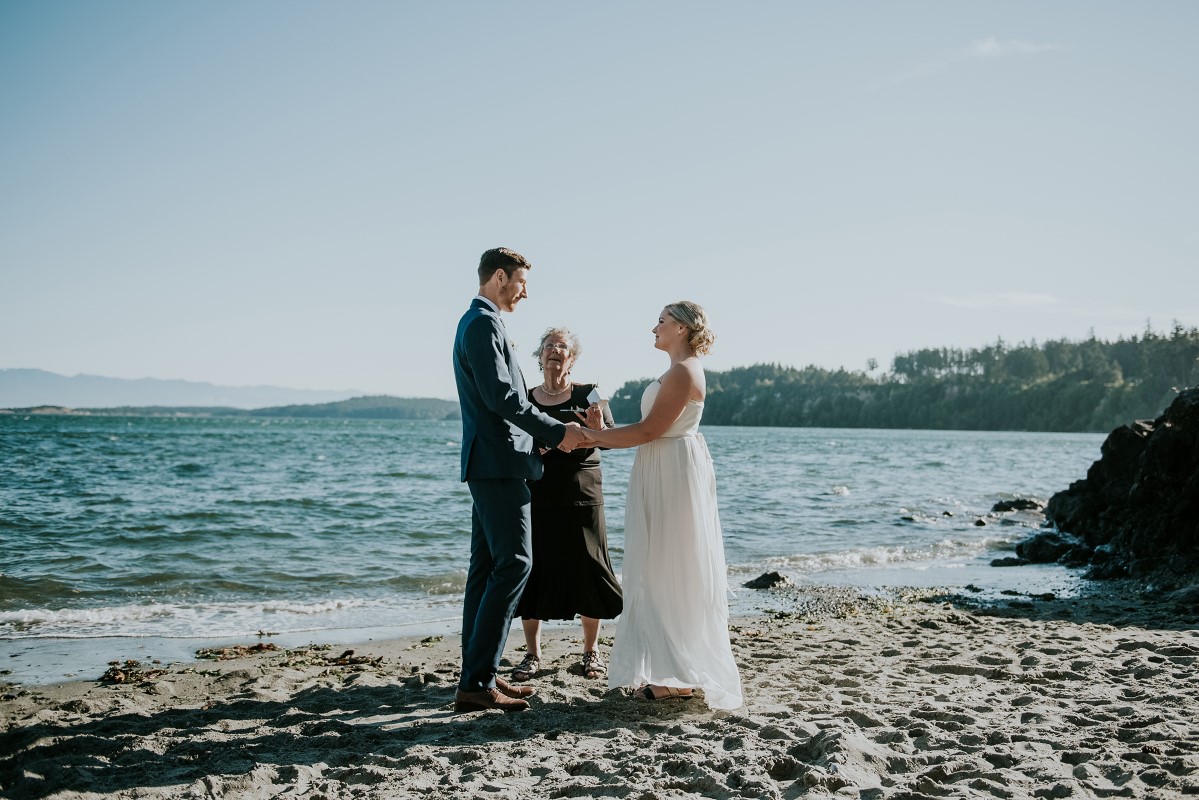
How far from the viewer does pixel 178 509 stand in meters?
18.7

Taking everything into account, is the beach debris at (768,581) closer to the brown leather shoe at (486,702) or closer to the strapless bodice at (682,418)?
the strapless bodice at (682,418)

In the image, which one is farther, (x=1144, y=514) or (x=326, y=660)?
(x=1144, y=514)

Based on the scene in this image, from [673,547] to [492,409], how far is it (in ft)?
4.92

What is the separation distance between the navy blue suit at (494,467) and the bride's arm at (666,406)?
1.59 feet

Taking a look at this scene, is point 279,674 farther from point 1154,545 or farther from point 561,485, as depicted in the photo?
point 1154,545

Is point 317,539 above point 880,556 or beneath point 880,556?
beneath

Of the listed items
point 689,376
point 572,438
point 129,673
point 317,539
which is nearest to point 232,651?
point 129,673

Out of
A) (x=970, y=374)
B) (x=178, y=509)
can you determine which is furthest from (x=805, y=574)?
(x=970, y=374)

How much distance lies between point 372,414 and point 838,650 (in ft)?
547

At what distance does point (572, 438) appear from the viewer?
563 cm

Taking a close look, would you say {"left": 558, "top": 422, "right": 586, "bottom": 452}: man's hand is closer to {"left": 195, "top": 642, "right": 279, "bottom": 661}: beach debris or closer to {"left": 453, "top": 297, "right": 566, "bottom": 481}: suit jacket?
{"left": 453, "top": 297, "right": 566, "bottom": 481}: suit jacket

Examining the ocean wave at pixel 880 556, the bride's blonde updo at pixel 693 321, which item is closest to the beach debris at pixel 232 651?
the bride's blonde updo at pixel 693 321

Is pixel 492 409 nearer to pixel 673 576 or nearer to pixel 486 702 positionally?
pixel 673 576

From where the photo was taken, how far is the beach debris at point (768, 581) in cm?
1131
